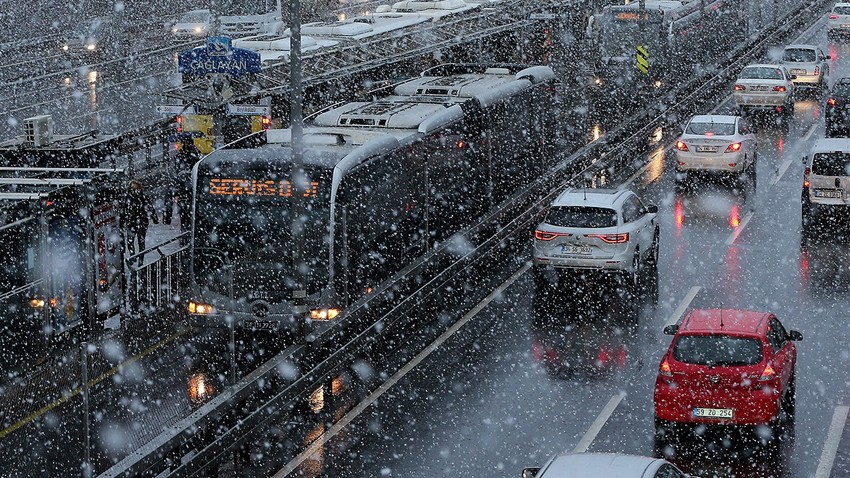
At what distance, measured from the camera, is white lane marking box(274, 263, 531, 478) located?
56.3 ft

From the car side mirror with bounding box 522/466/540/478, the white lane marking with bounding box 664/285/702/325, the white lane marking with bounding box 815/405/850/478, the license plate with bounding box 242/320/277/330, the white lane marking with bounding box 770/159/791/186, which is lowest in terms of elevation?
the white lane marking with bounding box 770/159/791/186

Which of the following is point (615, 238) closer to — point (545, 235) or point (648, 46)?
point (545, 235)

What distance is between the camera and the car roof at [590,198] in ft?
83.3

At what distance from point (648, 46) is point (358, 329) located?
36016 mm

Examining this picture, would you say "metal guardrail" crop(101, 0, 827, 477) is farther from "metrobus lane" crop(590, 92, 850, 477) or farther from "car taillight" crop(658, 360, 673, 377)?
"car taillight" crop(658, 360, 673, 377)

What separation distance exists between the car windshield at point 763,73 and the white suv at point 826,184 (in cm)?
1518

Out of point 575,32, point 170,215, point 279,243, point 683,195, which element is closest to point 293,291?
point 279,243

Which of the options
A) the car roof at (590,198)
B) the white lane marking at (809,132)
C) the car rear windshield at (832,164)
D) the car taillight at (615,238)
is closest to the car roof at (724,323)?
the car taillight at (615,238)

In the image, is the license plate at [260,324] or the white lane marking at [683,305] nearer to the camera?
the license plate at [260,324]

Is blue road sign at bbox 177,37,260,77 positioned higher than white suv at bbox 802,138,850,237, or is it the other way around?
blue road sign at bbox 177,37,260,77

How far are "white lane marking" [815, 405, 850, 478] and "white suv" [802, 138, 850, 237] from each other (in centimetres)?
1147

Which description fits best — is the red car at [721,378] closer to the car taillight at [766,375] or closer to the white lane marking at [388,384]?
Result: the car taillight at [766,375]

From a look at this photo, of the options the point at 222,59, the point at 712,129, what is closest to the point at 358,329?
the point at 222,59

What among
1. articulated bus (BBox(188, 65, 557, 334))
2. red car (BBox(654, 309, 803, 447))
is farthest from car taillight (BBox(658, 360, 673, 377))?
articulated bus (BBox(188, 65, 557, 334))
